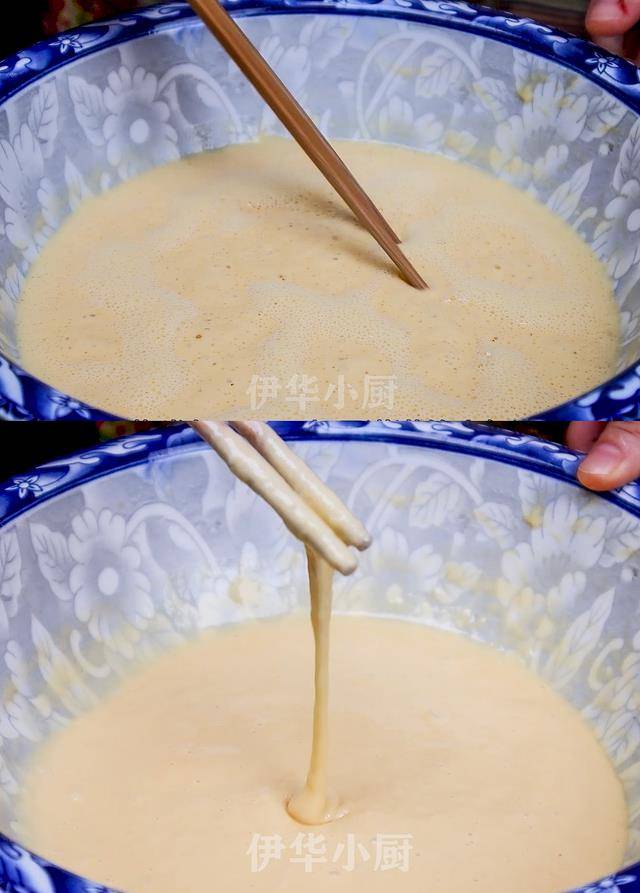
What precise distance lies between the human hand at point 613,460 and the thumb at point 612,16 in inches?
17.4

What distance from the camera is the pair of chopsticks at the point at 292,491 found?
0.59m

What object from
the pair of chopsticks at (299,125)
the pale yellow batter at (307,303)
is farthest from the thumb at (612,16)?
the pair of chopsticks at (299,125)

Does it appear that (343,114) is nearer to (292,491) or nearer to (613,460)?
(613,460)

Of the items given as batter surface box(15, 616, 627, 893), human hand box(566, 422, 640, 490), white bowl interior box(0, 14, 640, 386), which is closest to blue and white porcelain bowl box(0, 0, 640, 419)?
white bowl interior box(0, 14, 640, 386)

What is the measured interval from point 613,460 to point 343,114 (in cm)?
50

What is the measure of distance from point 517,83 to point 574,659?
1.82ft

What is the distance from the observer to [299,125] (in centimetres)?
94

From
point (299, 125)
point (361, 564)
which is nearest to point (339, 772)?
point (361, 564)

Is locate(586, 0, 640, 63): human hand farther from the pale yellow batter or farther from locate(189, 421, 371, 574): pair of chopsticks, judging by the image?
locate(189, 421, 371, 574): pair of chopsticks

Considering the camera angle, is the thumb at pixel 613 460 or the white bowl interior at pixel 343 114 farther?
the white bowl interior at pixel 343 114

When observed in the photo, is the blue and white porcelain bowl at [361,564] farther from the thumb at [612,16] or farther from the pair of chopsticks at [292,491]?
the thumb at [612,16]

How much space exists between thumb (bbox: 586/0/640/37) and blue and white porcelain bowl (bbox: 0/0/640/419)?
3 centimetres

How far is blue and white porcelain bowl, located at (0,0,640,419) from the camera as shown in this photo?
97 cm

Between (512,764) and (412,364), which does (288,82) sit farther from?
(512,764)
